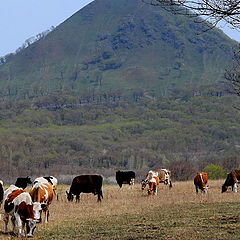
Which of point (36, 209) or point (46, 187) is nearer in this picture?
point (36, 209)

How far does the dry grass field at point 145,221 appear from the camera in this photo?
15211 mm

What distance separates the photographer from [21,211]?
636 inches

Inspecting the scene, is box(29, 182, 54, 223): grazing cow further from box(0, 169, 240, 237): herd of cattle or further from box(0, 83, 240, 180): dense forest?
box(0, 83, 240, 180): dense forest

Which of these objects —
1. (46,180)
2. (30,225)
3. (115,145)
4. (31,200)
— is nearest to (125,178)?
(46,180)

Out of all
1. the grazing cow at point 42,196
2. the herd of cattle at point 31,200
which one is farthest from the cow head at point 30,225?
the grazing cow at point 42,196

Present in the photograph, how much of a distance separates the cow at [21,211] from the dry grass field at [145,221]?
0.29 metres

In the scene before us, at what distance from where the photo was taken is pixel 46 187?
67.5ft

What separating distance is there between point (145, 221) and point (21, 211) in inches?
153

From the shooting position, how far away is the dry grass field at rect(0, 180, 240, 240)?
49.9 ft

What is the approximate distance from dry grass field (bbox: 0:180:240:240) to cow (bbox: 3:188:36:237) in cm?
29

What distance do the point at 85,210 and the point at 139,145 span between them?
471 feet

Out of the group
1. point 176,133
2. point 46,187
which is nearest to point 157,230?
point 46,187

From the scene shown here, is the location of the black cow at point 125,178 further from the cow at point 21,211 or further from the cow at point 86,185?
the cow at point 21,211

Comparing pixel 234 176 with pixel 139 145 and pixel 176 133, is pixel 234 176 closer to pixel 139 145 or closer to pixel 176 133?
pixel 139 145
